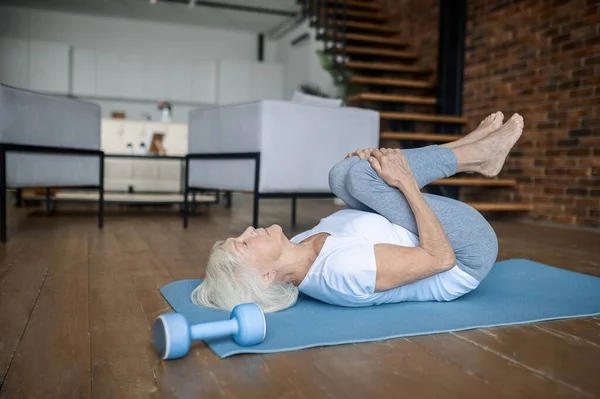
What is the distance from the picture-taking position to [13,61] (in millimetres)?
8188

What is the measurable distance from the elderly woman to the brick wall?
2.58 meters

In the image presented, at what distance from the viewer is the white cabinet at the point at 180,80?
9289 mm

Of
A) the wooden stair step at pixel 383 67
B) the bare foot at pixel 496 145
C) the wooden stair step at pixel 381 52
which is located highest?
the wooden stair step at pixel 381 52

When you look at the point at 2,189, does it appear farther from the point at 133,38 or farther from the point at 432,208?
the point at 133,38

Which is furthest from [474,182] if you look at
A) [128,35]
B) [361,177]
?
[128,35]

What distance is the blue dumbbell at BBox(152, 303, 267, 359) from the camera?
112 cm

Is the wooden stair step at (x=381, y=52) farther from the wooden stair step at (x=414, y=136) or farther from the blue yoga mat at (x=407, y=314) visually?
the blue yoga mat at (x=407, y=314)

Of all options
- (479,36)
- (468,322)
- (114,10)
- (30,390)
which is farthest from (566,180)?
(114,10)

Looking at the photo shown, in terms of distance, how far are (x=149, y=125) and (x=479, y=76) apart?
11.1 feet

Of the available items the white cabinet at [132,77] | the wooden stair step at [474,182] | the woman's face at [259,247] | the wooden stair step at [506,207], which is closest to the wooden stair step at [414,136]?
the wooden stair step at [474,182]

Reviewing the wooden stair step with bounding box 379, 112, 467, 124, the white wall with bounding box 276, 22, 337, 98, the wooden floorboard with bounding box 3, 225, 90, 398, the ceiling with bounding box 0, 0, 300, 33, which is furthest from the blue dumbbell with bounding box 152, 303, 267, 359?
the ceiling with bounding box 0, 0, 300, 33

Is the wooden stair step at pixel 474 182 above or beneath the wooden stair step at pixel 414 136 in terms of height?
beneath

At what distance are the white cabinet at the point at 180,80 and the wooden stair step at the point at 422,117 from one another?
215 inches

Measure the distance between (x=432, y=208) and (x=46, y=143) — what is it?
2486 millimetres
